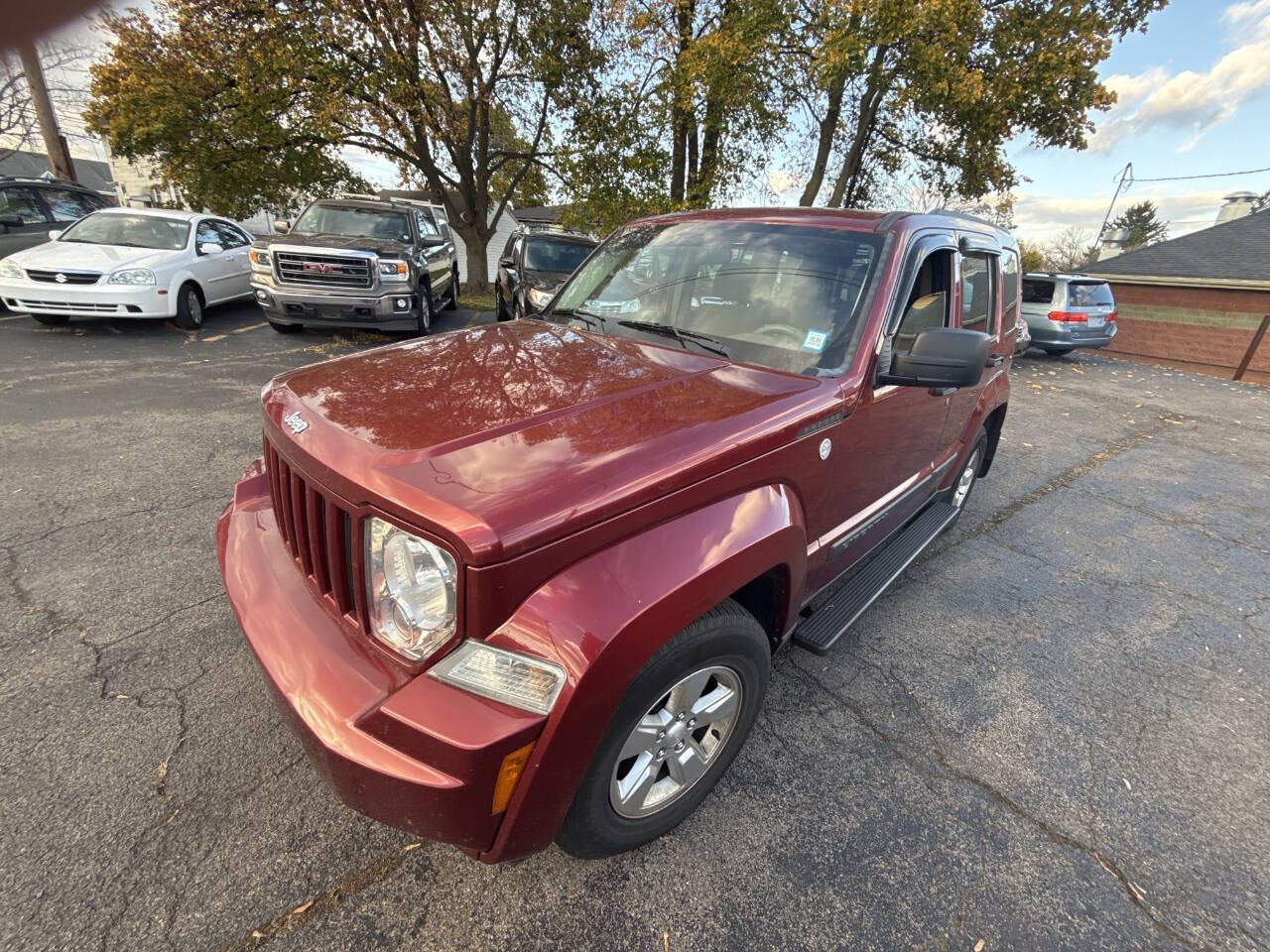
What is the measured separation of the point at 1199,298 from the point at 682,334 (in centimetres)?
1813

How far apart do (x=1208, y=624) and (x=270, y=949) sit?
463 centimetres

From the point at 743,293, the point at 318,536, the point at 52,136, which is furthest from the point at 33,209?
the point at 743,293

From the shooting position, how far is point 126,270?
24.2ft

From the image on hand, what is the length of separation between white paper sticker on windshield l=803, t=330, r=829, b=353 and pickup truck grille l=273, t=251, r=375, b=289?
673 centimetres

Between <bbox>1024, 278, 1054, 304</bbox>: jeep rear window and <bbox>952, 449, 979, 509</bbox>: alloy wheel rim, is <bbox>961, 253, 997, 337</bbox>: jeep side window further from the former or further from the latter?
<bbox>1024, 278, 1054, 304</bbox>: jeep rear window

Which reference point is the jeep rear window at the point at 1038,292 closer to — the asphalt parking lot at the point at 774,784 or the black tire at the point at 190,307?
the asphalt parking lot at the point at 774,784

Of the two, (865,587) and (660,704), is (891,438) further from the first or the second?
(660,704)

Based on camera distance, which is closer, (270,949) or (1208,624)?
(270,949)

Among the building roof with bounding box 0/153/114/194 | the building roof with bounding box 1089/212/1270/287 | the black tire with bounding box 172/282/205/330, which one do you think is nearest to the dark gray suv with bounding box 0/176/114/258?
the black tire with bounding box 172/282/205/330

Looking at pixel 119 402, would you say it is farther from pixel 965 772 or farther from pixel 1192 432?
pixel 1192 432

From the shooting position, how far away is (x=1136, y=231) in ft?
162

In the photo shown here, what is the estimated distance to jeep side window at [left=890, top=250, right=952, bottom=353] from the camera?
7.98ft

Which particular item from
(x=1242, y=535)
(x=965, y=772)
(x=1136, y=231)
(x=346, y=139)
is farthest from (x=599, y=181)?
(x=1136, y=231)

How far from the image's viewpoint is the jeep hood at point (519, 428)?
4.34ft
